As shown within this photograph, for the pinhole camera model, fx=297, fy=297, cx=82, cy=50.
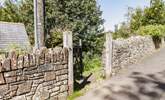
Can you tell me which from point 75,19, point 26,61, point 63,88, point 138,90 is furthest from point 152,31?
point 26,61

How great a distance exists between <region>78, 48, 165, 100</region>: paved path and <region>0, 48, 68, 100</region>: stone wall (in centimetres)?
99

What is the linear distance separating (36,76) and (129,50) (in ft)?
21.5

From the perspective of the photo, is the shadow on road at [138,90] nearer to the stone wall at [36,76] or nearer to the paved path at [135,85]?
the paved path at [135,85]

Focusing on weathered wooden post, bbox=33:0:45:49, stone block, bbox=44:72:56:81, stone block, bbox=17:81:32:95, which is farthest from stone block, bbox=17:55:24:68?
weathered wooden post, bbox=33:0:45:49

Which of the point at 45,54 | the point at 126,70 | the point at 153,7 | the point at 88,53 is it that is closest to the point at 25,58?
the point at 45,54

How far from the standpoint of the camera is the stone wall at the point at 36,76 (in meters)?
6.75

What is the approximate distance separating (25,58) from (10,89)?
0.83m

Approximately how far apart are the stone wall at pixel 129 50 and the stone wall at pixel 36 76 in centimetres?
354

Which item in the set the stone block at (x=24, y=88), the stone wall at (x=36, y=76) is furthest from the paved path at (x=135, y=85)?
the stone block at (x=24, y=88)

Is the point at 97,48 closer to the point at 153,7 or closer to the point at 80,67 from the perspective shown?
the point at 153,7

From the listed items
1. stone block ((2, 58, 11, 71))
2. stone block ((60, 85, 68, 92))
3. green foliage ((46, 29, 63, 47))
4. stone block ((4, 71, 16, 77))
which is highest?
green foliage ((46, 29, 63, 47))

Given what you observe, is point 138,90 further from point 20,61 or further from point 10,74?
point 10,74

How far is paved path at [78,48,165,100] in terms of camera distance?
29.0 feet

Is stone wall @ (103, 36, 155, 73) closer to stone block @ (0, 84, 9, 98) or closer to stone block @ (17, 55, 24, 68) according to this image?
stone block @ (17, 55, 24, 68)
